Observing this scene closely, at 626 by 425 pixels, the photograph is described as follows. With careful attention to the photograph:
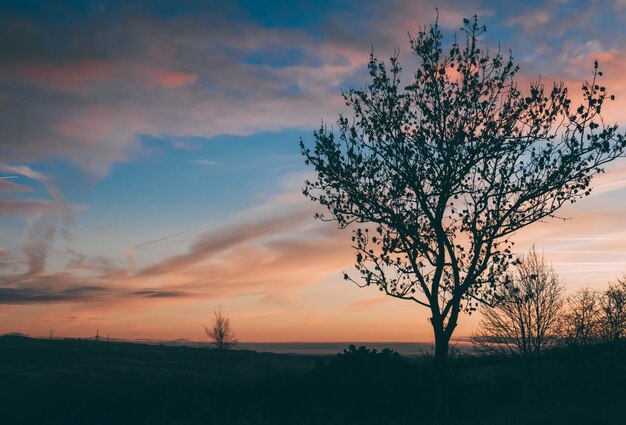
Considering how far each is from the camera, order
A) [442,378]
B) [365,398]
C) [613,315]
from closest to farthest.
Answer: [442,378] → [365,398] → [613,315]

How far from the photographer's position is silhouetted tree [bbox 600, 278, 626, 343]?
5238 cm

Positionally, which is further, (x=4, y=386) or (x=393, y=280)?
(x=4, y=386)

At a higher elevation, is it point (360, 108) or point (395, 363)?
point (360, 108)

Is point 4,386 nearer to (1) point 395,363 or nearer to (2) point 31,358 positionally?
(2) point 31,358

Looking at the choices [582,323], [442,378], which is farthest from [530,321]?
[442,378]

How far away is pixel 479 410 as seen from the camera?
34.5 meters

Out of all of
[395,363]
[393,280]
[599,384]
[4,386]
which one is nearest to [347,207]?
[393,280]

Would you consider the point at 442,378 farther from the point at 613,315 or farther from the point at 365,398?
the point at 613,315

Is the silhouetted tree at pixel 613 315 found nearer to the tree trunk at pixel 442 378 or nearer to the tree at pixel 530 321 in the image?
the tree at pixel 530 321

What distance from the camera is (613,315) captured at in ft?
178

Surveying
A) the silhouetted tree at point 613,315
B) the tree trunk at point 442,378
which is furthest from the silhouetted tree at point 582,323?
the tree trunk at point 442,378

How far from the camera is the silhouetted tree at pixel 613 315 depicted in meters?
52.4

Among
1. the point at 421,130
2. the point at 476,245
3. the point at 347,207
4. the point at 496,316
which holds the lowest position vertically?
the point at 496,316

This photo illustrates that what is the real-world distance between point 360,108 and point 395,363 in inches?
803
